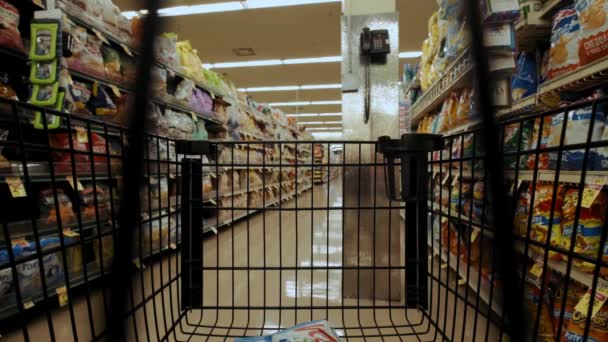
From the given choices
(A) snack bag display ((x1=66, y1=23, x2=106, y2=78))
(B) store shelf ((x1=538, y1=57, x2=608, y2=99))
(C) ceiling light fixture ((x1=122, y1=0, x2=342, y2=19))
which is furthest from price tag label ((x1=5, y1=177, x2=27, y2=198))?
(C) ceiling light fixture ((x1=122, y1=0, x2=342, y2=19))

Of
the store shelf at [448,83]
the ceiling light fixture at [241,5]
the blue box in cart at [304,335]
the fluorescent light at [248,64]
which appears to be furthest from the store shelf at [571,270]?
the fluorescent light at [248,64]

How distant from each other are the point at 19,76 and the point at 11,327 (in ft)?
3.94

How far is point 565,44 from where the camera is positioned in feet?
3.49

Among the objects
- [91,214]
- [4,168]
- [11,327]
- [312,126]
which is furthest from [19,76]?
[312,126]

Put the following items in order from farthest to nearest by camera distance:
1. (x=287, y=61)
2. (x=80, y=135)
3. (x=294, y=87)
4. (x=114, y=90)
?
1. (x=294, y=87)
2. (x=287, y=61)
3. (x=114, y=90)
4. (x=80, y=135)

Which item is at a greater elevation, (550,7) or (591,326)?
(550,7)

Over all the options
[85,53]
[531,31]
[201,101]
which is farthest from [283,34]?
[531,31]

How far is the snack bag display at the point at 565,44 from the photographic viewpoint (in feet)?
3.37

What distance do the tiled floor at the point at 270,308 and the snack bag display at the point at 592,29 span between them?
2.80ft

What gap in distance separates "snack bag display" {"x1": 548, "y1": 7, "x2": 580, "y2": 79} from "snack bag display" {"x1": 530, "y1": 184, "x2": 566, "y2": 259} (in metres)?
0.40

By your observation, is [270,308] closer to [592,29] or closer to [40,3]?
[592,29]

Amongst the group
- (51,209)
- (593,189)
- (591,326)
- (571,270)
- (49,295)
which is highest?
(593,189)

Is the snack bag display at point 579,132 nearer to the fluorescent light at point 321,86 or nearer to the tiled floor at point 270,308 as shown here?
the tiled floor at point 270,308

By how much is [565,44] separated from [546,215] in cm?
59
